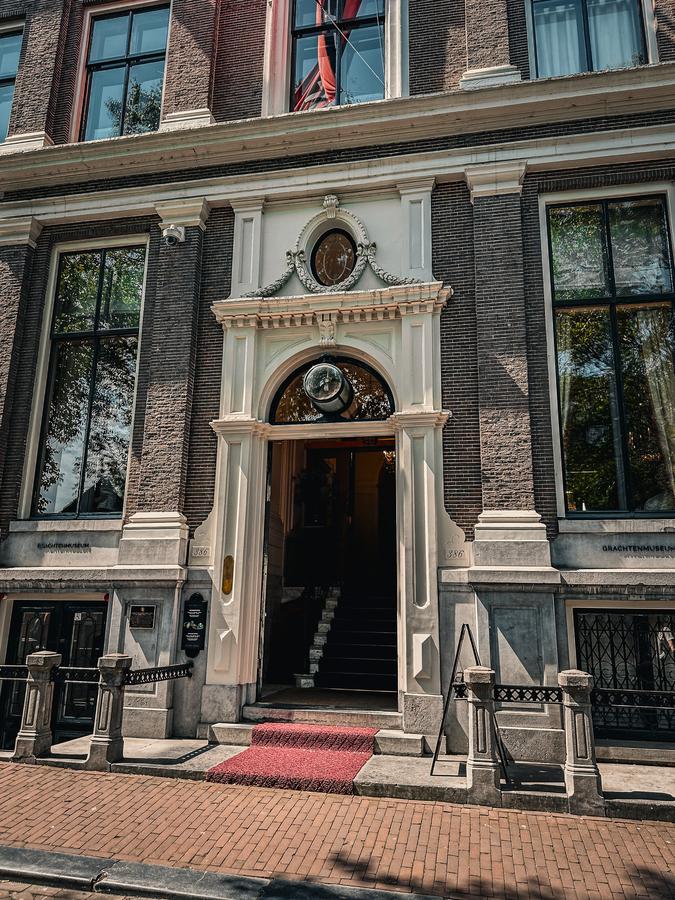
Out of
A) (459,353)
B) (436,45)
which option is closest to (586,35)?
(436,45)

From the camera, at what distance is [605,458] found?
9.45 meters

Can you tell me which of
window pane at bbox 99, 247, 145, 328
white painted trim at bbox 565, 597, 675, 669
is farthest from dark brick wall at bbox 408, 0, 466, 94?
white painted trim at bbox 565, 597, 675, 669

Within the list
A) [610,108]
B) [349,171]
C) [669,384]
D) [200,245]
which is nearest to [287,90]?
[349,171]

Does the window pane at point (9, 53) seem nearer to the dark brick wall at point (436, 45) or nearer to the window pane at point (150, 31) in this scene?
the window pane at point (150, 31)

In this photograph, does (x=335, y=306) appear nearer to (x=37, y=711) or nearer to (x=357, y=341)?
(x=357, y=341)

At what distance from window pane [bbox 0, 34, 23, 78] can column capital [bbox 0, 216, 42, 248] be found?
4.02m

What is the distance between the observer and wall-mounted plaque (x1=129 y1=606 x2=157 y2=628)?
377 inches

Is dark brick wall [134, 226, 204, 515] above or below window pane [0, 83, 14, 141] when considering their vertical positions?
below

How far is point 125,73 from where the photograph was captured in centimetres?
1305

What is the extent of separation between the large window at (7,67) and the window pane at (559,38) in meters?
10.4

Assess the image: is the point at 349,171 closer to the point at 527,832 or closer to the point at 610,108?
the point at 610,108

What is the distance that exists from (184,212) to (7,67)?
634 centimetres

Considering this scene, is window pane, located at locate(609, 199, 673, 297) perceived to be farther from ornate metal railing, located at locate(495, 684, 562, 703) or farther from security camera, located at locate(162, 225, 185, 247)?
security camera, located at locate(162, 225, 185, 247)

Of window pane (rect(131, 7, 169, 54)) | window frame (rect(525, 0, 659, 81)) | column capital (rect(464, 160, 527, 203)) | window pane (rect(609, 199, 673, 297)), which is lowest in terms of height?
window pane (rect(609, 199, 673, 297))
